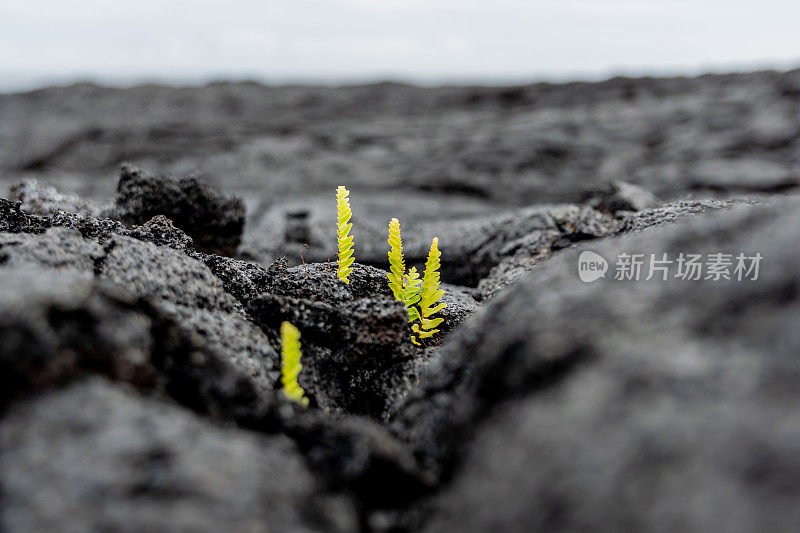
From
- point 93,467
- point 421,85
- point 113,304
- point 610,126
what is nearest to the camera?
point 93,467

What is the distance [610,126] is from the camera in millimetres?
9992

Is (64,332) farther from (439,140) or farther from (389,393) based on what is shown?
(439,140)

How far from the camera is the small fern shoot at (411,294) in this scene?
2277 mm

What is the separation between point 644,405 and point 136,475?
3.43ft

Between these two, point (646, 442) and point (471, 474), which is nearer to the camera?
point (646, 442)

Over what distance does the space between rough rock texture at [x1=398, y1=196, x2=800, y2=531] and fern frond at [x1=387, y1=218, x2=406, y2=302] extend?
2.79ft

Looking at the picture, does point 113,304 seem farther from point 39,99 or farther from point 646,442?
point 39,99

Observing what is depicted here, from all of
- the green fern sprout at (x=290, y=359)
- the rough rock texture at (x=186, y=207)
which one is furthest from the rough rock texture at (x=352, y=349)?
the rough rock texture at (x=186, y=207)

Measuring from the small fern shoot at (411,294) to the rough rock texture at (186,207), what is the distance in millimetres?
1831

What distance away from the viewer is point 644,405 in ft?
3.39

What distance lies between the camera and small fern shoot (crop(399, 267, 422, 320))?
7.47 ft

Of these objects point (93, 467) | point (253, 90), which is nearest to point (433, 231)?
point (93, 467)

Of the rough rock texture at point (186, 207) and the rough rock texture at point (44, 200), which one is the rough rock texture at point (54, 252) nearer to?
the rough rock texture at point (186, 207)

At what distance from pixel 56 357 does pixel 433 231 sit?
147 inches
